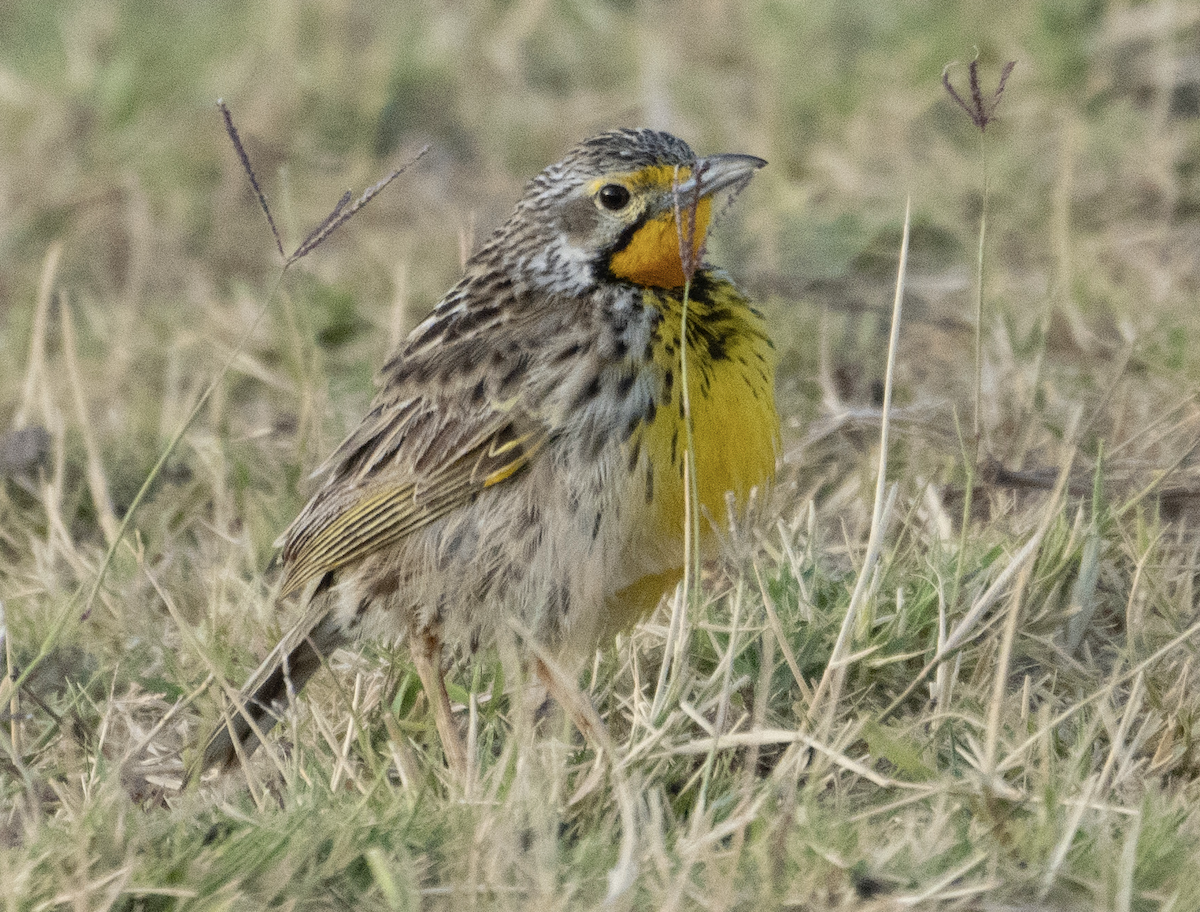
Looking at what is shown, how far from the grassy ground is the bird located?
161 millimetres

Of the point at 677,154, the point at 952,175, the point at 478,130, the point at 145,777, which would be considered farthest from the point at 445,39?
the point at 145,777

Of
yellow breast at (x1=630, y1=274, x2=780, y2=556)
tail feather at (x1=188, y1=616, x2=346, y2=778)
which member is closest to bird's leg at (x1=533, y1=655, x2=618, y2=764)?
yellow breast at (x1=630, y1=274, x2=780, y2=556)

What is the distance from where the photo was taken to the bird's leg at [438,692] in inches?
153

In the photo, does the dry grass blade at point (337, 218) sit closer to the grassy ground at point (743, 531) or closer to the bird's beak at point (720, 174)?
the grassy ground at point (743, 531)

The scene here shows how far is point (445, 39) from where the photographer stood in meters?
9.27

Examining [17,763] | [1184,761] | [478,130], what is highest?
[478,130]

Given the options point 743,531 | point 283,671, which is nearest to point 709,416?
point 743,531

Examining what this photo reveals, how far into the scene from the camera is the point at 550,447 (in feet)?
13.0

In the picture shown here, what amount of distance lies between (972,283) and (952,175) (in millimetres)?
960

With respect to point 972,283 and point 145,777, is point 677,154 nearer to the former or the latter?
point 145,777

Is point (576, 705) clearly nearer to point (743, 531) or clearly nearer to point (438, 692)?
point (438, 692)

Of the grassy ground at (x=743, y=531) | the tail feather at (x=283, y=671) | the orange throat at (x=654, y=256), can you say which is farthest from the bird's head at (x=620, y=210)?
the tail feather at (x=283, y=671)

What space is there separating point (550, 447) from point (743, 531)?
0.47 m

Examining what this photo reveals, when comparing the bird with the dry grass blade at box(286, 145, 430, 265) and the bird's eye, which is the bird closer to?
the bird's eye
